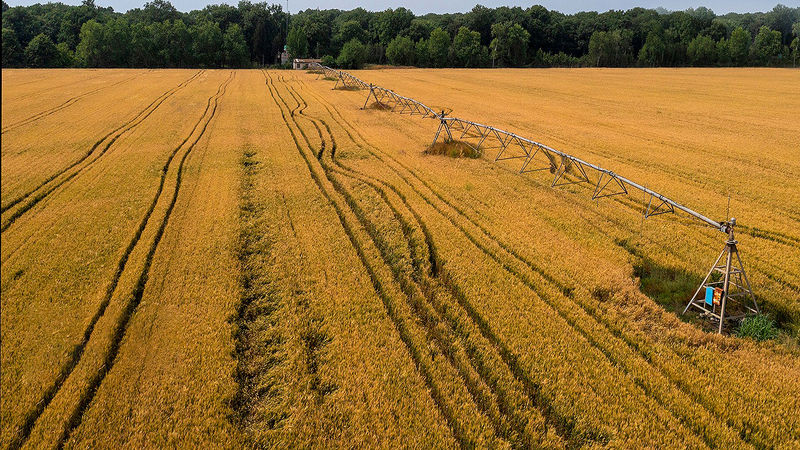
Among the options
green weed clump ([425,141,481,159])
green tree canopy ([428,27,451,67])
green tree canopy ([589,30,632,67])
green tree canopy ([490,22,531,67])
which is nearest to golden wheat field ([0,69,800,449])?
green weed clump ([425,141,481,159])

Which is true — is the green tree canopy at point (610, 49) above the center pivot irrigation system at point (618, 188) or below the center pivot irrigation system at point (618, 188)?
above

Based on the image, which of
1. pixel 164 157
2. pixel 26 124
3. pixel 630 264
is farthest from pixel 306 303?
pixel 26 124

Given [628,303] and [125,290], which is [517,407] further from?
[125,290]

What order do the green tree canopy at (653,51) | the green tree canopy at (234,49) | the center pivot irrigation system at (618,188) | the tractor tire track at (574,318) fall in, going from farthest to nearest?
the green tree canopy at (653,51)
the green tree canopy at (234,49)
the center pivot irrigation system at (618,188)
the tractor tire track at (574,318)

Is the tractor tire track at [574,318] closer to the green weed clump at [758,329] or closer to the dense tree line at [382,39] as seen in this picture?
the green weed clump at [758,329]

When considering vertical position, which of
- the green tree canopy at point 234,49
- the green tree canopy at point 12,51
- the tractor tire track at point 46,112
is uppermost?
the green tree canopy at point 234,49

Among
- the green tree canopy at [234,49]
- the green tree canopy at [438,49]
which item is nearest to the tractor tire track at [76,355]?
the green tree canopy at [234,49]
